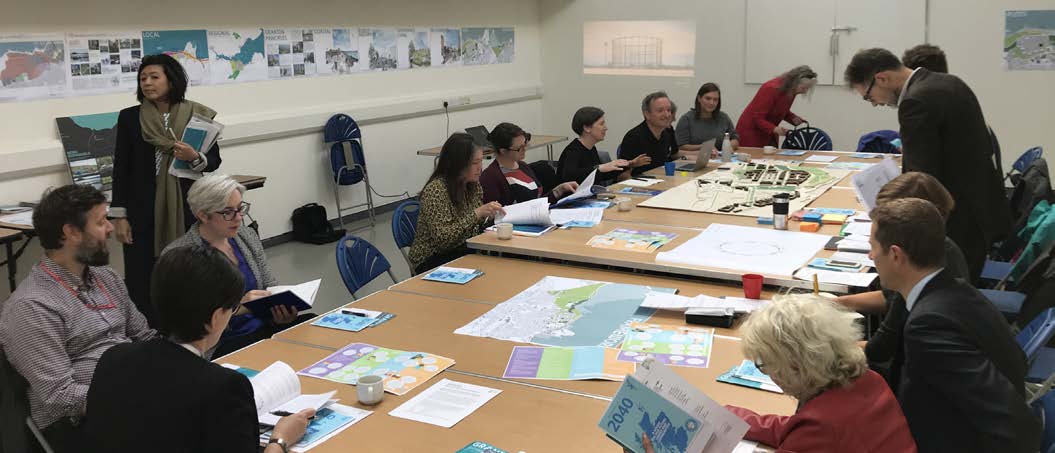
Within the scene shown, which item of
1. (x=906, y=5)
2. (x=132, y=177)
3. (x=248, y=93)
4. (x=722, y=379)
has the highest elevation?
(x=906, y=5)

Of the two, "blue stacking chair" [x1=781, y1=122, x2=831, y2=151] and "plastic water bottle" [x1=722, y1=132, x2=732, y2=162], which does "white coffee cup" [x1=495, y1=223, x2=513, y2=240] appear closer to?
"plastic water bottle" [x1=722, y1=132, x2=732, y2=162]

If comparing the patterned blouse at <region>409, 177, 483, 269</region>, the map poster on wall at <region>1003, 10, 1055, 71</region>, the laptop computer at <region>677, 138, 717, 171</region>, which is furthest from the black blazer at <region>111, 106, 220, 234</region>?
the map poster on wall at <region>1003, 10, 1055, 71</region>

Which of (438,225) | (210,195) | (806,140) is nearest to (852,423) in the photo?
(210,195)

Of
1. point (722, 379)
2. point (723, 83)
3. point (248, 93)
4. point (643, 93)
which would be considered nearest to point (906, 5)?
point (723, 83)

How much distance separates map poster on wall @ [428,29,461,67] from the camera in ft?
30.0

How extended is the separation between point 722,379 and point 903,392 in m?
0.53

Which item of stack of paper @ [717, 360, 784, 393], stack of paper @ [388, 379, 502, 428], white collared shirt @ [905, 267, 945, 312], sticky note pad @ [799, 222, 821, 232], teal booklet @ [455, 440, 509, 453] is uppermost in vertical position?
white collared shirt @ [905, 267, 945, 312]

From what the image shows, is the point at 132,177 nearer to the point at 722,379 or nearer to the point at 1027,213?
the point at 722,379

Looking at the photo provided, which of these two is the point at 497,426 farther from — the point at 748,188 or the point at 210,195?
the point at 748,188

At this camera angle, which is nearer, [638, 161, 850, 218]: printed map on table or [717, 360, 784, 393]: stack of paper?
[717, 360, 784, 393]: stack of paper

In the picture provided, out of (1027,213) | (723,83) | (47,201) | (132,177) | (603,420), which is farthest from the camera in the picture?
(723,83)

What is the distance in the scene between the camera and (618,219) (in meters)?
4.80

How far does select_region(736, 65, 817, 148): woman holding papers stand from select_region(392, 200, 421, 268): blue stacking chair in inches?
150

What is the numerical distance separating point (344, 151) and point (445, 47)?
2.05 m
